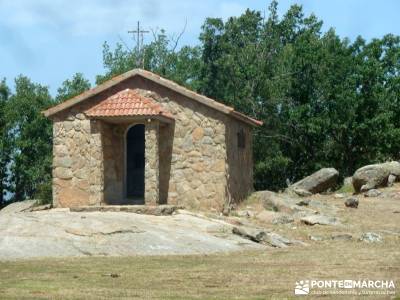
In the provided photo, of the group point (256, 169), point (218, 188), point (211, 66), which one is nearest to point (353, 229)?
point (218, 188)

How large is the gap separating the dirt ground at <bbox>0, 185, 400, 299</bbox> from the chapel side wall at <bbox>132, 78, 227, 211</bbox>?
613 cm

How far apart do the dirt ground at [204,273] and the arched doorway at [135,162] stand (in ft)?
29.1

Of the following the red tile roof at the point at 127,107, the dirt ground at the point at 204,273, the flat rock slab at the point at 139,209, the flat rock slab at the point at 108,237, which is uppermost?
the red tile roof at the point at 127,107

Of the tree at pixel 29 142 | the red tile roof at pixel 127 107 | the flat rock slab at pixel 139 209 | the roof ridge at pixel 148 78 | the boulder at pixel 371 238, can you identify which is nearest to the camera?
the boulder at pixel 371 238

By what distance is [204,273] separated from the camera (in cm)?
1212

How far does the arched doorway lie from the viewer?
24.7m

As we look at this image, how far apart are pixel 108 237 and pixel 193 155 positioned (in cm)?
732

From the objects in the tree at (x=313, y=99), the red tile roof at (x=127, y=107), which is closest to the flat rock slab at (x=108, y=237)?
the red tile roof at (x=127, y=107)

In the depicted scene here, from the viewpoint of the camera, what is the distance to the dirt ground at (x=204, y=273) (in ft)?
32.8

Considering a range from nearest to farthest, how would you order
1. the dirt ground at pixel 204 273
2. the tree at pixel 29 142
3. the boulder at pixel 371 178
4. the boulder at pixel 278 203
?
the dirt ground at pixel 204 273 < the boulder at pixel 278 203 < the boulder at pixel 371 178 < the tree at pixel 29 142

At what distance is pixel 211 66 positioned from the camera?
42.0 meters

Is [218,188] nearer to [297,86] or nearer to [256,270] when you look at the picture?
[256,270]

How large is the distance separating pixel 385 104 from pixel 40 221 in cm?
2516

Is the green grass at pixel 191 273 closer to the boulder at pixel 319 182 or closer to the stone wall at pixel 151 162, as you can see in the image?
the stone wall at pixel 151 162
